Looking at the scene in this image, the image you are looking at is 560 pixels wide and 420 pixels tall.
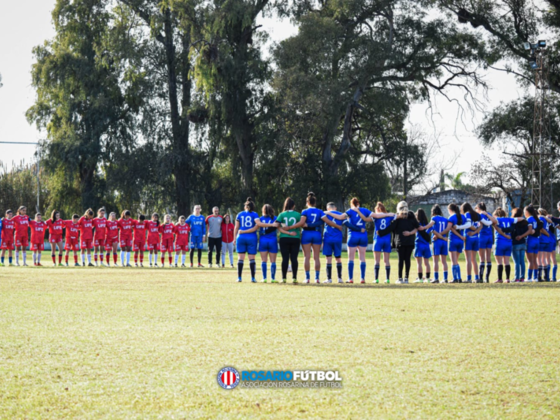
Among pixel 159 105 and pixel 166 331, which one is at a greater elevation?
pixel 159 105

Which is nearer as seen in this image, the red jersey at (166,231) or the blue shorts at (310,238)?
the blue shorts at (310,238)

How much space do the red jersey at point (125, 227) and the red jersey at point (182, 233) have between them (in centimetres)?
184

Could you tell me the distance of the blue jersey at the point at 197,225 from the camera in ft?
85.6

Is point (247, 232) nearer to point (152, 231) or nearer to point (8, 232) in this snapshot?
point (152, 231)

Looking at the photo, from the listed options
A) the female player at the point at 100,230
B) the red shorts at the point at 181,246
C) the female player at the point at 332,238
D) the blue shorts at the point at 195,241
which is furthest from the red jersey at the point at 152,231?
the female player at the point at 332,238

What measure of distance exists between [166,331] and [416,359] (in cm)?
338

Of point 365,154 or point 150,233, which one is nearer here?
point 150,233

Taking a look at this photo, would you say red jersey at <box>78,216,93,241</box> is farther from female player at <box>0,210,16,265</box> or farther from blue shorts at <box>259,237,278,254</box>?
→ blue shorts at <box>259,237,278,254</box>

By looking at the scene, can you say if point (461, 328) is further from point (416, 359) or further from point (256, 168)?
point (256, 168)

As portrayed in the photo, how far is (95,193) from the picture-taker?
4838 cm

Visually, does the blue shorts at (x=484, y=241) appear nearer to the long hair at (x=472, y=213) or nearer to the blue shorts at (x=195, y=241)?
the long hair at (x=472, y=213)

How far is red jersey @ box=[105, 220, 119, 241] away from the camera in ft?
89.0

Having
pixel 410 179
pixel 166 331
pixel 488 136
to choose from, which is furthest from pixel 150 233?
pixel 410 179

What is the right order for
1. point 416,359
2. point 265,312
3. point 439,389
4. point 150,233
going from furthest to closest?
1. point 150,233
2. point 265,312
3. point 416,359
4. point 439,389
